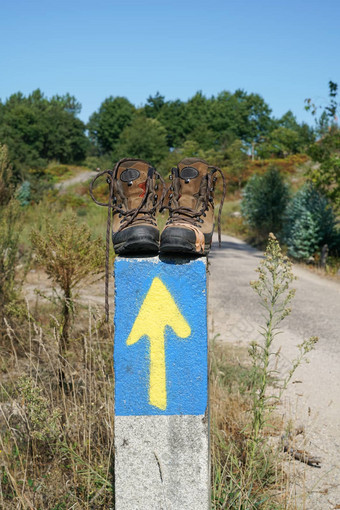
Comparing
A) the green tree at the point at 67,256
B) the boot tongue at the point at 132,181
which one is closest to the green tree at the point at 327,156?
the green tree at the point at 67,256

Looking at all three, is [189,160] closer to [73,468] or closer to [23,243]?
[73,468]

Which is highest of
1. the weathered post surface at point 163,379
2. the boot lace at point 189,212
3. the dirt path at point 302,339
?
the boot lace at point 189,212

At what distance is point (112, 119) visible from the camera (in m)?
59.2

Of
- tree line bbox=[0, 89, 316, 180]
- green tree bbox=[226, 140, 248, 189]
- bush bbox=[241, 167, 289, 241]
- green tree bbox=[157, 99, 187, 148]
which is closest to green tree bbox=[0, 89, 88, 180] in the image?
tree line bbox=[0, 89, 316, 180]

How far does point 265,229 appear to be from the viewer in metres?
18.7

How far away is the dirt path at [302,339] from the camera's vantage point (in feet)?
9.81

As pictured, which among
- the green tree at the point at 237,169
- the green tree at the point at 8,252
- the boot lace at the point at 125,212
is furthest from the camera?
the green tree at the point at 237,169

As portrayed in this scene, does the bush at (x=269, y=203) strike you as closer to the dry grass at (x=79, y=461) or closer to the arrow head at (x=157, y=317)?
the dry grass at (x=79, y=461)

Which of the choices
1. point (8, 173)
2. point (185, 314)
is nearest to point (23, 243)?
point (8, 173)

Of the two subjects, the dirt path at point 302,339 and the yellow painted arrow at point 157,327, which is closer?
the yellow painted arrow at point 157,327

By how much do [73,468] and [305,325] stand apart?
187 inches

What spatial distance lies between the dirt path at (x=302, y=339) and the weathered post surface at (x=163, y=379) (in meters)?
0.63

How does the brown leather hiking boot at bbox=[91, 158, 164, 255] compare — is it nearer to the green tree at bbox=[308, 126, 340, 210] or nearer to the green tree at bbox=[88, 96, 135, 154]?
the green tree at bbox=[308, 126, 340, 210]

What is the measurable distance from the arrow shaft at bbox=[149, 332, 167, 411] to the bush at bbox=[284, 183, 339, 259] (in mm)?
11168
